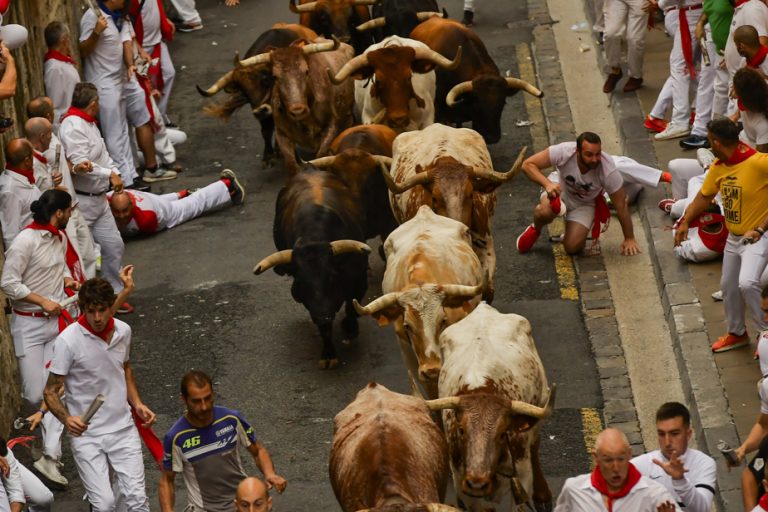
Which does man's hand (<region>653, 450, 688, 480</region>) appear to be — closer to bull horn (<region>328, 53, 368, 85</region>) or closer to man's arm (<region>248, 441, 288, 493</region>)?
man's arm (<region>248, 441, 288, 493</region>)

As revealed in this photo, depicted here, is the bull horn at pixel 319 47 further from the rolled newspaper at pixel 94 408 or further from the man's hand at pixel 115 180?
the rolled newspaper at pixel 94 408

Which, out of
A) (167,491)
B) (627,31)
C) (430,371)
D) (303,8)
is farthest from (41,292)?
(627,31)

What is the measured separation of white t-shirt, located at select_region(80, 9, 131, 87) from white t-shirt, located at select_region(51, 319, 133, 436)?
707 cm

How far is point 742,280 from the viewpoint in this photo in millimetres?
13008

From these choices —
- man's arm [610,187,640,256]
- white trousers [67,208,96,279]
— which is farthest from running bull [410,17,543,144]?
white trousers [67,208,96,279]

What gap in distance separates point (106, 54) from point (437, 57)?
3729mm

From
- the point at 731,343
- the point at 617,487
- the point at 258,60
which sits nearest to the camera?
the point at 617,487

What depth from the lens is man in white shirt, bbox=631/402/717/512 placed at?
10.3 meters

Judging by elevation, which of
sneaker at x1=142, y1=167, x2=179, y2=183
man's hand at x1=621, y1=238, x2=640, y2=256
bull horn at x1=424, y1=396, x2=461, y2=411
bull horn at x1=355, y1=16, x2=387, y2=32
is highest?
bull horn at x1=424, y1=396, x2=461, y2=411

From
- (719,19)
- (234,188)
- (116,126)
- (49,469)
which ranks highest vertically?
(719,19)

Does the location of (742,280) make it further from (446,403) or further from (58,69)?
(58,69)

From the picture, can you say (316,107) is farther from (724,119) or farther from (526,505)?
(526,505)

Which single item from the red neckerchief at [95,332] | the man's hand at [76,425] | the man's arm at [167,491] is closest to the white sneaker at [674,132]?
the red neckerchief at [95,332]

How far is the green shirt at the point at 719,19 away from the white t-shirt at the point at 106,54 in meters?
6.36
